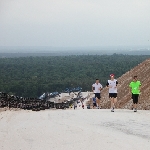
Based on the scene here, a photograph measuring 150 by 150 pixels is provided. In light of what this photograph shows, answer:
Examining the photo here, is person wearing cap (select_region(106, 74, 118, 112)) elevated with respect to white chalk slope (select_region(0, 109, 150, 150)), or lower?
elevated

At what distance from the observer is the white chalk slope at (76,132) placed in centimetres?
755

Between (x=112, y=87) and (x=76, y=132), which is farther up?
(x=112, y=87)

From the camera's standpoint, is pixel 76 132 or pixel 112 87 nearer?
pixel 76 132

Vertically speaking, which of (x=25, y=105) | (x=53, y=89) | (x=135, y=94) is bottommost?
(x=53, y=89)

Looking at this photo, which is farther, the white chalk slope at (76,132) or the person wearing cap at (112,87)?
the person wearing cap at (112,87)

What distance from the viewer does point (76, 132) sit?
343 inches

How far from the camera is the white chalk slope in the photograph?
7.55 meters

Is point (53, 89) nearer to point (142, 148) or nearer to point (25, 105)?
point (25, 105)

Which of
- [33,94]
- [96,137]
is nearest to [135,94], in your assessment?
[96,137]

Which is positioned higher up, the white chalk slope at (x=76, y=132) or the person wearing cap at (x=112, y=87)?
the person wearing cap at (x=112, y=87)

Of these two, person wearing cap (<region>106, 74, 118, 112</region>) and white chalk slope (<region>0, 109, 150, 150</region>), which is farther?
person wearing cap (<region>106, 74, 118, 112</region>)

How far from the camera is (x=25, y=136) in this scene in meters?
8.41

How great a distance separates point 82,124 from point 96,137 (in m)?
1.69

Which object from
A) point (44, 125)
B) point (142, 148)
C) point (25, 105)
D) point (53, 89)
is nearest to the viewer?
point (142, 148)
